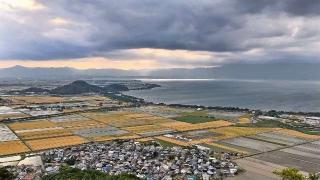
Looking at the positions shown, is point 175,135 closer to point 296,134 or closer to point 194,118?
point 296,134

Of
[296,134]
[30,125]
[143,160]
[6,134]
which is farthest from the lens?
[30,125]

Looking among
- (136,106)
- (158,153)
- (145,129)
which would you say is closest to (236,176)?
(158,153)

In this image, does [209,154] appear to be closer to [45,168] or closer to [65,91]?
[45,168]

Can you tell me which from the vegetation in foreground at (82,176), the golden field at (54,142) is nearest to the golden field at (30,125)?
the golden field at (54,142)

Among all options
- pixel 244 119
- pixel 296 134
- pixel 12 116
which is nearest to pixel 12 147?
pixel 12 116

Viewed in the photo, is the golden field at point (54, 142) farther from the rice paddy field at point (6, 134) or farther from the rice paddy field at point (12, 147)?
the rice paddy field at point (6, 134)

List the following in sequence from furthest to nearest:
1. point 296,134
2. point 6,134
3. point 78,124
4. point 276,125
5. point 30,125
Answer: point 78,124 → point 276,125 → point 30,125 → point 296,134 → point 6,134

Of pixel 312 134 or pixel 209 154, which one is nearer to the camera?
pixel 209 154
